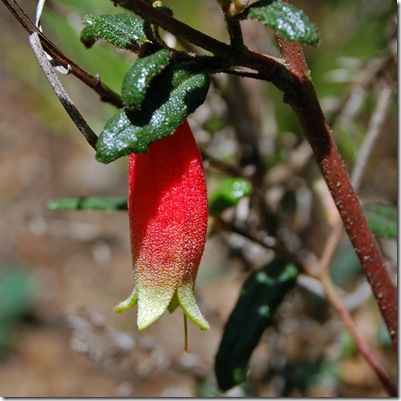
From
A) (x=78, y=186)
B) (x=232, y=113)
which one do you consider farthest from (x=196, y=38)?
(x=78, y=186)

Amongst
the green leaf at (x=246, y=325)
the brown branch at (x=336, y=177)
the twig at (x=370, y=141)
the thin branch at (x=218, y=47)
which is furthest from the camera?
the twig at (x=370, y=141)

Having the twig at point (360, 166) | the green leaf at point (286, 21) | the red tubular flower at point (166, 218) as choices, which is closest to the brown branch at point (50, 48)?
the red tubular flower at point (166, 218)

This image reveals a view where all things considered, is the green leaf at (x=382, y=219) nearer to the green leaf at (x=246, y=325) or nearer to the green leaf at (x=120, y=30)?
the green leaf at (x=246, y=325)

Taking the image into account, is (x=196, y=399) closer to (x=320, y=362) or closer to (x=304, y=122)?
(x=320, y=362)

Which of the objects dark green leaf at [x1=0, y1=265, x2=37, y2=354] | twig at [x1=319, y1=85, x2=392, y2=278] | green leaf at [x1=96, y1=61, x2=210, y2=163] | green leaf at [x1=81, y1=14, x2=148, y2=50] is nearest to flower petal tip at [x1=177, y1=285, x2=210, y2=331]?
green leaf at [x1=96, y1=61, x2=210, y2=163]

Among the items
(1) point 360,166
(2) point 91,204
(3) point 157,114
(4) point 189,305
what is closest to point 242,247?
(1) point 360,166

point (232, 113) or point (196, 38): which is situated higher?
point (196, 38)

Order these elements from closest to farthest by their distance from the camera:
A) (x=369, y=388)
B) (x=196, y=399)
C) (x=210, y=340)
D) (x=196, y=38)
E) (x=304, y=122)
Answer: (x=196, y=38) < (x=304, y=122) < (x=196, y=399) < (x=369, y=388) < (x=210, y=340)
